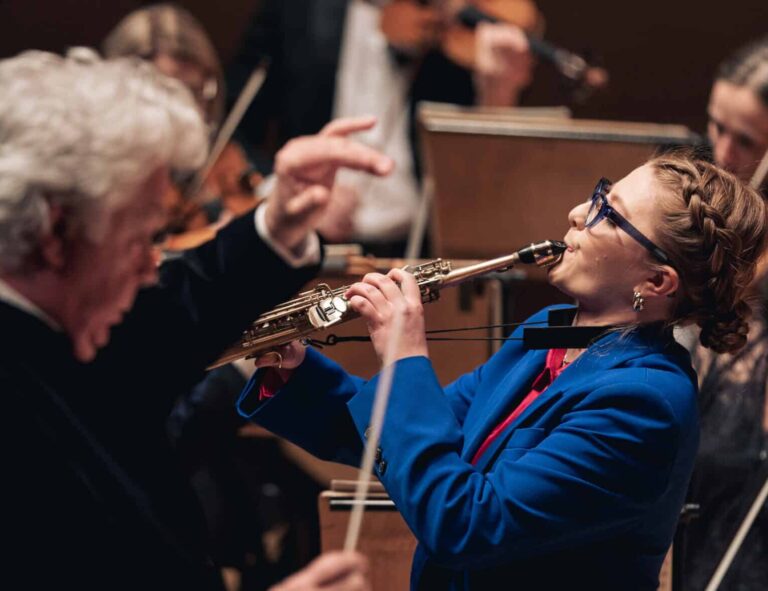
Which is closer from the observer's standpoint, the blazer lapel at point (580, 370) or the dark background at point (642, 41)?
the blazer lapel at point (580, 370)

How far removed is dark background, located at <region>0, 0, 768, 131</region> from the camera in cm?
463

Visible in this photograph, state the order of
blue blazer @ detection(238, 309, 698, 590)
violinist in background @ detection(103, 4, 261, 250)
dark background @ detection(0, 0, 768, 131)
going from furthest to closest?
dark background @ detection(0, 0, 768, 131)
violinist in background @ detection(103, 4, 261, 250)
blue blazer @ detection(238, 309, 698, 590)

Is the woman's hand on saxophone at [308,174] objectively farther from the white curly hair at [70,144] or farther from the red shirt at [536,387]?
the red shirt at [536,387]

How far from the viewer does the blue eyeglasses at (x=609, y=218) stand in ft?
5.08

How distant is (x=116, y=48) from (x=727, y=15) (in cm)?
263

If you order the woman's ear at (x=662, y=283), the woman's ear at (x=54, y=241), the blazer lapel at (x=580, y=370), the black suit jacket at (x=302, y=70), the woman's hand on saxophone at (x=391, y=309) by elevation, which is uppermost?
the woman's ear at (x=54, y=241)

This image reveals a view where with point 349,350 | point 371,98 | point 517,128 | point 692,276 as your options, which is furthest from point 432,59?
point 692,276

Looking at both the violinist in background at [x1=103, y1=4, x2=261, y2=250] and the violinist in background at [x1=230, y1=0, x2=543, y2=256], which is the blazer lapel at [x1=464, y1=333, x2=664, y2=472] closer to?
the violinist in background at [x1=103, y1=4, x2=261, y2=250]

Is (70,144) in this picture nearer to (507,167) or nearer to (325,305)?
(325,305)

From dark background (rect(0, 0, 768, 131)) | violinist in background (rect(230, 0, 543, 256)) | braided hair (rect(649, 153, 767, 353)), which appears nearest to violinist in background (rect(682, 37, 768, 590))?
braided hair (rect(649, 153, 767, 353))

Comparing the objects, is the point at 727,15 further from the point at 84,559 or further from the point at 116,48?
the point at 84,559

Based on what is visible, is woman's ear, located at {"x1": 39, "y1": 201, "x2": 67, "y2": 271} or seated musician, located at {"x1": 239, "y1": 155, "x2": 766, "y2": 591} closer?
woman's ear, located at {"x1": 39, "y1": 201, "x2": 67, "y2": 271}

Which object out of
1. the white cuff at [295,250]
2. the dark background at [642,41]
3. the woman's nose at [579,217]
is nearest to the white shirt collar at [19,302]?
the white cuff at [295,250]

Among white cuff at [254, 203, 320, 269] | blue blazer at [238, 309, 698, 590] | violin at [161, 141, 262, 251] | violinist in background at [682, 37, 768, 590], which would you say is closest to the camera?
white cuff at [254, 203, 320, 269]
